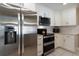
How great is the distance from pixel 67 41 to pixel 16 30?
101 centimetres

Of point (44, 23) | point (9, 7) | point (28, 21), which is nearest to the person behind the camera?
point (9, 7)

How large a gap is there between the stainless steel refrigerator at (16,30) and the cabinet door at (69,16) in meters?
0.57

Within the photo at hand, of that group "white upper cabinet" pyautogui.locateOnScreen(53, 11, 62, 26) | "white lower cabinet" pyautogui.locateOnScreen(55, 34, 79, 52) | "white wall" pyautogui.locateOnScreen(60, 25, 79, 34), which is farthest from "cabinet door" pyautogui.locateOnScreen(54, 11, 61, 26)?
"white lower cabinet" pyautogui.locateOnScreen(55, 34, 79, 52)

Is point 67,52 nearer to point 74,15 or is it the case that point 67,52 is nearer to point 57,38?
point 57,38

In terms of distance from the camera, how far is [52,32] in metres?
2.02

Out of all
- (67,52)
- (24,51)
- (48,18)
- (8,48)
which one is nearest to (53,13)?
(48,18)

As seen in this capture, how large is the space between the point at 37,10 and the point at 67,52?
3.30ft

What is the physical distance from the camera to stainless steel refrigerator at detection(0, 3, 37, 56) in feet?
4.93

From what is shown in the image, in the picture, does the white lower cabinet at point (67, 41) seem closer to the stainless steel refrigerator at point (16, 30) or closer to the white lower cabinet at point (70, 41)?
the white lower cabinet at point (70, 41)

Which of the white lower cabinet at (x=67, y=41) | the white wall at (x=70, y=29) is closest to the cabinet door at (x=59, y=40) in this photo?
the white lower cabinet at (x=67, y=41)

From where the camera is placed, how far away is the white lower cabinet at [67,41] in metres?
1.86

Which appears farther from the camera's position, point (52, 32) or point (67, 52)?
point (52, 32)

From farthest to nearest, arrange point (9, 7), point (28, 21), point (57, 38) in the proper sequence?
point (57, 38)
point (28, 21)
point (9, 7)

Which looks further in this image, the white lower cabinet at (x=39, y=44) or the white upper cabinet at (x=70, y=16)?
the white lower cabinet at (x=39, y=44)
